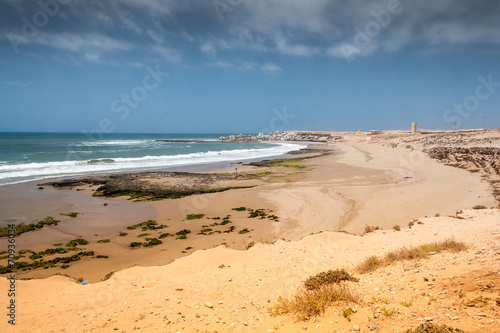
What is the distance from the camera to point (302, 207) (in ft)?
44.6

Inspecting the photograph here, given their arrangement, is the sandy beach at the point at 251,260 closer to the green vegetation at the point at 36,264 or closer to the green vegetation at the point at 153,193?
the green vegetation at the point at 36,264

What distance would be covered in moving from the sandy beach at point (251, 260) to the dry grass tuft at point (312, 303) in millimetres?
137

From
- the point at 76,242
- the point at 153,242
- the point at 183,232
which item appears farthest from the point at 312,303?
the point at 76,242

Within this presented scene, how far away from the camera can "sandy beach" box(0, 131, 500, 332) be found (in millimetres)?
4055

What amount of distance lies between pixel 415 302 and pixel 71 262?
921cm

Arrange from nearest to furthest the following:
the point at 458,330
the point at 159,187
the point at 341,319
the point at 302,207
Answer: the point at 458,330, the point at 341,319, the point at 302,207, the point at 159,187

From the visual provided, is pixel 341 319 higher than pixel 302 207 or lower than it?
higher

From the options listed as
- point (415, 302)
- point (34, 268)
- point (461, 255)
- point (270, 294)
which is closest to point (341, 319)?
point (415, 302)

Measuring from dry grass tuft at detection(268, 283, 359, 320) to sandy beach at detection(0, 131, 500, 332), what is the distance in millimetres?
137

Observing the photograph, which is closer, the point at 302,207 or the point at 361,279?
the point at 361,279

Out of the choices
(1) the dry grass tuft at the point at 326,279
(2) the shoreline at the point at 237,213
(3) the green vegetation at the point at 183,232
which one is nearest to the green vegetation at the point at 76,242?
(2) the shoreline at the point at 237,213

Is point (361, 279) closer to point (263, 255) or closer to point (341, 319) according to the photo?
point (341, 319)

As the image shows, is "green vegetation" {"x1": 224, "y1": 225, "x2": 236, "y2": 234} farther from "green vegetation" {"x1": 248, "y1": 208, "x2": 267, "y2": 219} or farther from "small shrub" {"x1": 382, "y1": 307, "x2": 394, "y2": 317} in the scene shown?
"small shrub" {"x1": 382, "y1": 307, "x2": 394, "y2": 317}

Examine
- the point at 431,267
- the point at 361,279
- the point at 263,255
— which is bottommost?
the point at 263,255
